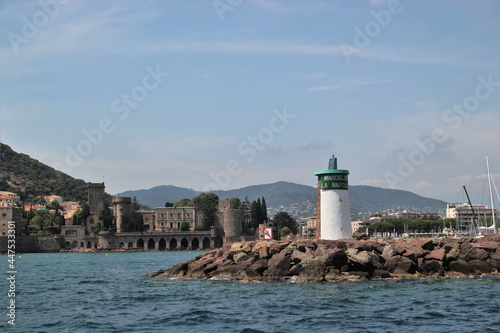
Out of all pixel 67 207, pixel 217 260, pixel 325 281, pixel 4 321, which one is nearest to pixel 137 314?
pixel 4 321

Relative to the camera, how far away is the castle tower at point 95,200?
12206 cm

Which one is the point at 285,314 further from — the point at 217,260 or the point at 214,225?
the point at 214,225

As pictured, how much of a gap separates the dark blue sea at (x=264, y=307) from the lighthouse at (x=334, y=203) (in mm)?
10126

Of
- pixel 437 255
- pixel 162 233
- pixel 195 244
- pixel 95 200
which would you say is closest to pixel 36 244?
pixel 95 200

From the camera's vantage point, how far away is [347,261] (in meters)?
37.2

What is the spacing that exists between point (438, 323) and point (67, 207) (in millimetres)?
153429

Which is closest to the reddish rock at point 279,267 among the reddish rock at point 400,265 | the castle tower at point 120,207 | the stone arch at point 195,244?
the reddish rock at point 400,265

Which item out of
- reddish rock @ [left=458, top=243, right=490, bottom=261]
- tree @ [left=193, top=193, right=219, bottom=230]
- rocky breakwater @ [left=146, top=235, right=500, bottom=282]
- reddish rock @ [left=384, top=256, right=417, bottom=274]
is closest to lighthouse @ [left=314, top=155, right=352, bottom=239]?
rocky breakwater @ [left=146, top=235, right=500, bottom=282]

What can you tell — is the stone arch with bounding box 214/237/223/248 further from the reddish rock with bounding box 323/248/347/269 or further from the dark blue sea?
the reddish rock with bounding box 323/248/347/269

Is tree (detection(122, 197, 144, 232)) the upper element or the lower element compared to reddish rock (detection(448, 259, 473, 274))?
upper

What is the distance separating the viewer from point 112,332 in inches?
941

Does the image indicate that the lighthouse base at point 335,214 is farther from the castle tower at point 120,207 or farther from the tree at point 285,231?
the castle tower at point 120,207

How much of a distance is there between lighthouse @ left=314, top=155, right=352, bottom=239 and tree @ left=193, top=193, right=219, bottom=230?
2963 inches

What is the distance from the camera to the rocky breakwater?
121 ft
